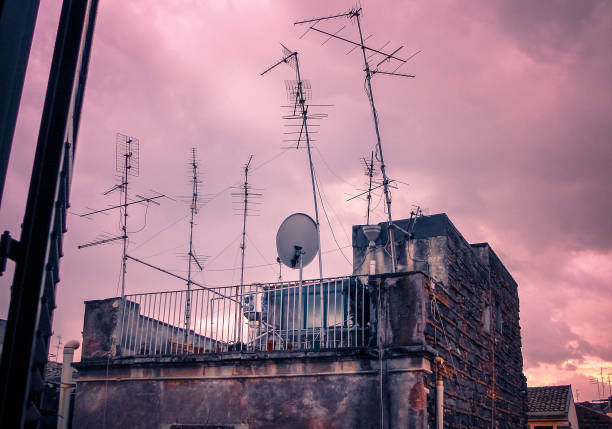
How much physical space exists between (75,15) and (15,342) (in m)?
1.39

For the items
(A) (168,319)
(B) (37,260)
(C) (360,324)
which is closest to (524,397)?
(C) (360,324)

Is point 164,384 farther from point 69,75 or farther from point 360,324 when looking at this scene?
point 69,75

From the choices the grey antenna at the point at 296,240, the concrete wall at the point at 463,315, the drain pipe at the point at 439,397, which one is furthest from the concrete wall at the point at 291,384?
the grey antenna at the point at 296,240

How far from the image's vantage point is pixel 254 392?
11336mm

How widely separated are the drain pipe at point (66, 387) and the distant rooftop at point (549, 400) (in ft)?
90.9

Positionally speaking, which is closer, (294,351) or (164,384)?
(294,351)

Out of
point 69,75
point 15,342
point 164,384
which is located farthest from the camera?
point 164,384

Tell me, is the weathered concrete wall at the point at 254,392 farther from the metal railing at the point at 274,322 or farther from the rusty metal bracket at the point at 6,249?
the rusty metal bracket at the point at 6,249

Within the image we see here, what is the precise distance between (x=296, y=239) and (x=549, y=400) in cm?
2934

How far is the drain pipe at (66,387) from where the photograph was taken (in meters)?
13.0

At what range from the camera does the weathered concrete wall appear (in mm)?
10328

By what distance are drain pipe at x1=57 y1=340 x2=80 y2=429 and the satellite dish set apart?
208 inches

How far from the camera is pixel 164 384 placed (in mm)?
12211

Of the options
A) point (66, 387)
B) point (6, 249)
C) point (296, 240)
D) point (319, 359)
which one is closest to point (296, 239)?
point (296, 240)
